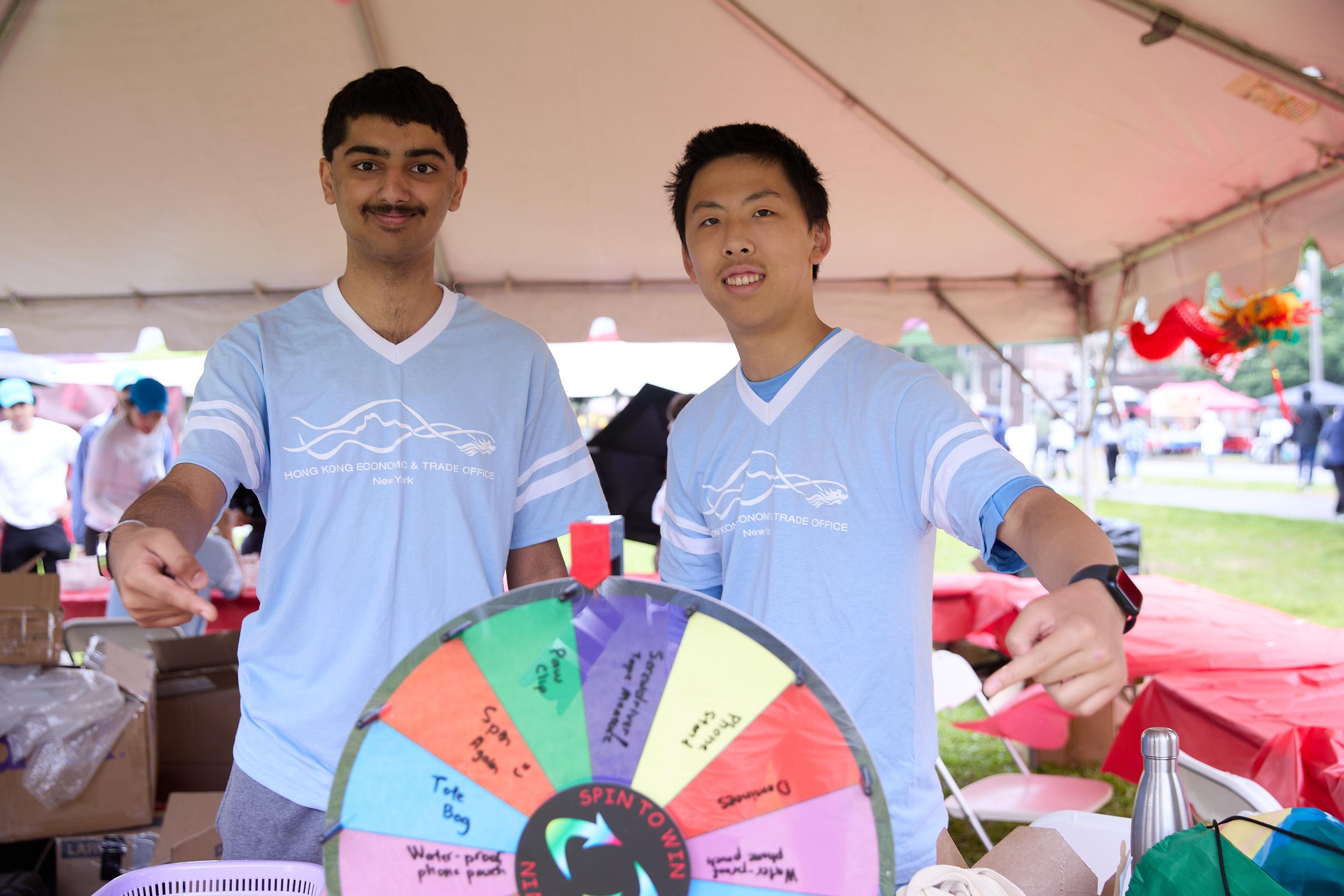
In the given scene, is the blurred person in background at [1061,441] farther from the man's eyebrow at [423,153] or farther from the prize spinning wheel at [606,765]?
the prize spinning wheel at [606,765]

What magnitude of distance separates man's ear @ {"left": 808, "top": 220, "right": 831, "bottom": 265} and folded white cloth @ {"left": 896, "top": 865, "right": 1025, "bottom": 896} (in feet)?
3.03

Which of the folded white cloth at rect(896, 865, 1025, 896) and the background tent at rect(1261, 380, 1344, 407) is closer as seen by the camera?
the folded white cloth at rect(896, 865, 1025, 896)

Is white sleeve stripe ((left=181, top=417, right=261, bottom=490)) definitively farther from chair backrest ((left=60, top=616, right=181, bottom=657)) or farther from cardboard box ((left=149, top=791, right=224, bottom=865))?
chair backrest ((left=60, top=616, right=181, bottom=657))

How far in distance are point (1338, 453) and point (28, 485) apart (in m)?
14.1

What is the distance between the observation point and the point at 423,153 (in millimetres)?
1402

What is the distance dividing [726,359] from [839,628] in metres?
4.52

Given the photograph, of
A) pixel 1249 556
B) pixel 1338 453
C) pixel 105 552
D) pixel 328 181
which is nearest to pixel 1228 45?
pixel 328 181

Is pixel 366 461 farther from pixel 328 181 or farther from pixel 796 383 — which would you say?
pixel 796 383

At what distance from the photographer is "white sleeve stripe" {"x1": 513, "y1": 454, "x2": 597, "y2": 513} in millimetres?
1425

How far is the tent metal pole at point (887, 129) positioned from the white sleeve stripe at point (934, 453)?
2507 mm

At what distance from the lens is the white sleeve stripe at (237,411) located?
3.98ft

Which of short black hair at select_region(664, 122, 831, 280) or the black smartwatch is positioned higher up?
short black hair at select_region(664, 122, 831, 280)

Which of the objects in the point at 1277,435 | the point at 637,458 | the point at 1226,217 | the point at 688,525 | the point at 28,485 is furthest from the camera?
the point at 1277,435

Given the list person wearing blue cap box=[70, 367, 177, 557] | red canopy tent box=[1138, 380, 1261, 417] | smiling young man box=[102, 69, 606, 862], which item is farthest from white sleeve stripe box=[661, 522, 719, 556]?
red canopy tent box=[1138, 380, 1261, 417]
